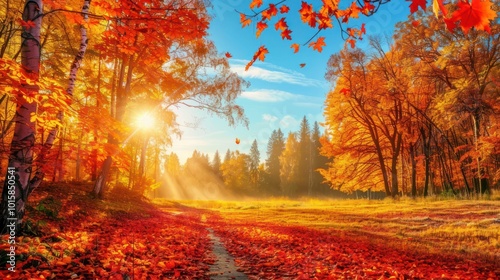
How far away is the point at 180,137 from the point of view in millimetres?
21047

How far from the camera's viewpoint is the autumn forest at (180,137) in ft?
15.2

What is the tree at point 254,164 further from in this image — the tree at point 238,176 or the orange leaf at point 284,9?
the orange leaf at point 284,9

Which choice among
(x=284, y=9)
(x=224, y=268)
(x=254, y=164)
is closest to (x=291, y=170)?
(x=254, y=164)

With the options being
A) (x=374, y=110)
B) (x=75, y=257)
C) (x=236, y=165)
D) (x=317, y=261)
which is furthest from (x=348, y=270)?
(x=236, y=165)

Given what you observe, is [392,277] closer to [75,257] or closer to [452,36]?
[75,257]

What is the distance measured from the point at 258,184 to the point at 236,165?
26.7 ft

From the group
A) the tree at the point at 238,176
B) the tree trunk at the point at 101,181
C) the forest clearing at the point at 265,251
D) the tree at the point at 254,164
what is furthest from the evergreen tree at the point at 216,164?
the forest clearing at the point at 265,251

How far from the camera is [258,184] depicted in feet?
250

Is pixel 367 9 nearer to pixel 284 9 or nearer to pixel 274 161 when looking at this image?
pixel 284 9

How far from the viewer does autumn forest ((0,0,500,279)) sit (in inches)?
183

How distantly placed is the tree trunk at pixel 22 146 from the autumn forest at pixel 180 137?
0.02 meters

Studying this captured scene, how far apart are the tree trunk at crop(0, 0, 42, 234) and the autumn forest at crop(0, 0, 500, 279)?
0.07 feet

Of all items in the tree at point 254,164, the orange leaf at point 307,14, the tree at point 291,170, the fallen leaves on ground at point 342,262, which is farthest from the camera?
the tree at point 254,164

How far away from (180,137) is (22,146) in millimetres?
16081
